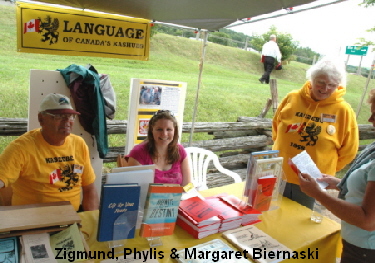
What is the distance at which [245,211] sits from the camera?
6.22 feet

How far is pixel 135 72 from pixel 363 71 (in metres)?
7.59

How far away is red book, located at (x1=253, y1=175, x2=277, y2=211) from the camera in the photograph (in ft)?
6.47

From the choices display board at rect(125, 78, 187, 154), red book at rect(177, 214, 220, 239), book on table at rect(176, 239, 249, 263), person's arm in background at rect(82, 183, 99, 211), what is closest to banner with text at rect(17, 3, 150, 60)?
display board at rect(125, 78, 187, 154)

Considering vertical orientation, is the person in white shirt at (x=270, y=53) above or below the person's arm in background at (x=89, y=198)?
above

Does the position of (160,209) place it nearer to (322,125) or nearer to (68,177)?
(68,177)

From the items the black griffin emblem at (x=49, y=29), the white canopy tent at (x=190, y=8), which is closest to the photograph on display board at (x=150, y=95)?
the white canopy tent at (x=190, y=8)

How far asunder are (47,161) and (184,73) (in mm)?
7092

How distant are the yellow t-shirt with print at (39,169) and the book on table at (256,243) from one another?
132cm

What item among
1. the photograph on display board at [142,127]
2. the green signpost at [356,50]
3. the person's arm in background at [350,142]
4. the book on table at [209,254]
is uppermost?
the green signpost at [356,50]

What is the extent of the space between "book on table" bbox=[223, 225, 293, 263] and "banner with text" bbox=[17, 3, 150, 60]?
2.27 metres

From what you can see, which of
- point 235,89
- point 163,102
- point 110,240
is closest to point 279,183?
point 110,240

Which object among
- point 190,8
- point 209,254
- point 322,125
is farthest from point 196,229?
point 190,8

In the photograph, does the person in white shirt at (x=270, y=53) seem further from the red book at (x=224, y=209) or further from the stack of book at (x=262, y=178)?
the red book at (x=224, y=209)

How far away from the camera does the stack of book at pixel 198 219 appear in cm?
167
